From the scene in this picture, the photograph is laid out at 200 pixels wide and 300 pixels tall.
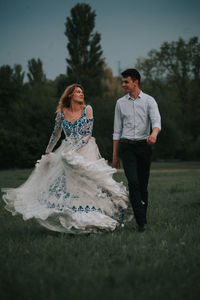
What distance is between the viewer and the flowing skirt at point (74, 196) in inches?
237

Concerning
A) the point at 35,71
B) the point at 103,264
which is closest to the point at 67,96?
the point at 103,264

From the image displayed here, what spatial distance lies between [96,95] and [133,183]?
4599cm

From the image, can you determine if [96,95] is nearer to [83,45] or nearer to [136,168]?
[83,45]

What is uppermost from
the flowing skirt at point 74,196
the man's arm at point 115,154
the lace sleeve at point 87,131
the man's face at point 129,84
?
the man's face at point 129,84

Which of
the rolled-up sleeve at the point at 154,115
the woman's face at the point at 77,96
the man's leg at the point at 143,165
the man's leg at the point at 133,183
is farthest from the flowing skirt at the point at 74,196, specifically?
the rolled-up sleeve at the point at 154,115

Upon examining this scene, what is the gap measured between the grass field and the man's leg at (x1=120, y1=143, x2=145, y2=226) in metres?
0.29

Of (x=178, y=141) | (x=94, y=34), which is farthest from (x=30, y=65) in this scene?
(x=178, y=141)

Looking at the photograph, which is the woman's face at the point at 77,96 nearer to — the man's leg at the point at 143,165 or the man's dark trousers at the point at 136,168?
the man's dark trousers at the point at 136,168

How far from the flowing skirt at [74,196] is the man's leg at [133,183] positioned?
22cm

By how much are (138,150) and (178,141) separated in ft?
124

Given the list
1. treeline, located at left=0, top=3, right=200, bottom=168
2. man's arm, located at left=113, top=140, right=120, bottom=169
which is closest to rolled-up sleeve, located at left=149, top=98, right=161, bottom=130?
man's arm, located at left=113, top=140, right=120, bottom=169

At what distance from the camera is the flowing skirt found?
19.7ft

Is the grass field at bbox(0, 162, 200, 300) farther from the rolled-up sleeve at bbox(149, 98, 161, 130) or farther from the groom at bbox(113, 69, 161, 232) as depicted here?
the rolled-up sleeve at bbox(149, 98, 161, 130)

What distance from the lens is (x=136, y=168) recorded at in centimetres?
662
